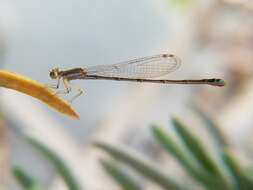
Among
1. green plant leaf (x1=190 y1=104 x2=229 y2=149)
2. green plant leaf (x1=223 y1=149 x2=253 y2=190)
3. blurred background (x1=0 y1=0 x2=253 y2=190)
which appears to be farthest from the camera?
blurred background (x1=0 y1=0 x2=253 y2=190)

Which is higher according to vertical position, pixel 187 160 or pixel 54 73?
pixel 54 73

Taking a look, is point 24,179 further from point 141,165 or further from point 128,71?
point 128,71

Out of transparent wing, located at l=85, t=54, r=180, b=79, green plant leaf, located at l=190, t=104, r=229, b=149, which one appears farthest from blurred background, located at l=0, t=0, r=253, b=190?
green plant leaf, located at l=190, t=104, r=229, b=149

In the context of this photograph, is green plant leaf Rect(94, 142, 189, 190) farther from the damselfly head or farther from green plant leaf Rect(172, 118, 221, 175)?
the damselfly head

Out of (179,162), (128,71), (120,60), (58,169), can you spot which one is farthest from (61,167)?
(120,60)

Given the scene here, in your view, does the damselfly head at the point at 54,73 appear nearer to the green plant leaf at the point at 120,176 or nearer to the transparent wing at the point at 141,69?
the transparent wing at the point at 141,69

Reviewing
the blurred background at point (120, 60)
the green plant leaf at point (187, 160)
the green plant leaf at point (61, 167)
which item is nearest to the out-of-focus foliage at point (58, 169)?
the green plant leaf at point (61, 167)
